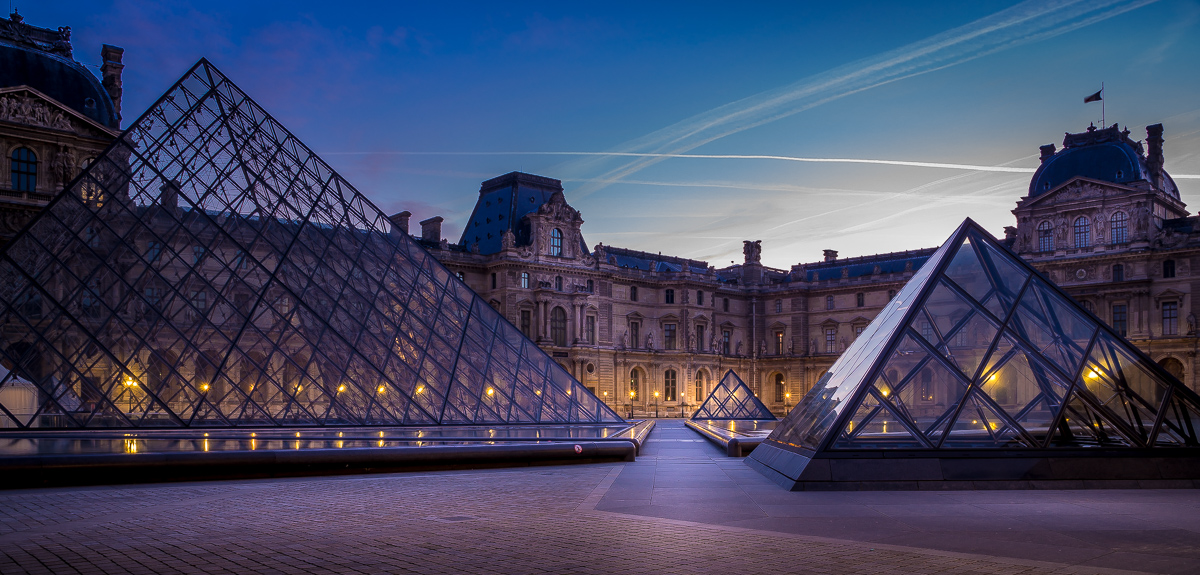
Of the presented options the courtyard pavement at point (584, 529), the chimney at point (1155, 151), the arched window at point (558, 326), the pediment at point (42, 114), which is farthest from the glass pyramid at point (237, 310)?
the chimney at point (1155, 151)

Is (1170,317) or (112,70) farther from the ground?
(112,70)

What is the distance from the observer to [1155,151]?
2571 inches

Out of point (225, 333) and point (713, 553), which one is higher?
point (225, 333)

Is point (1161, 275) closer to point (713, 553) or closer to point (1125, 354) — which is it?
point (1125, 354)

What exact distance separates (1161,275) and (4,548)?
63536mm

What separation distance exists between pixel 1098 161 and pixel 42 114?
55.4m

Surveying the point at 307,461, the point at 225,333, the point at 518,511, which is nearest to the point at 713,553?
the point at 518,511

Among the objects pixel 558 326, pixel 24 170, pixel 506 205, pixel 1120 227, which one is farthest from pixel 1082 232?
pixel 24 170

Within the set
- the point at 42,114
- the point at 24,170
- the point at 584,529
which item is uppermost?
the point at 42,114

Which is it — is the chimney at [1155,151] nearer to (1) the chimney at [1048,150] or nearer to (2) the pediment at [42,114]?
(1) the chimney at [1048,150]

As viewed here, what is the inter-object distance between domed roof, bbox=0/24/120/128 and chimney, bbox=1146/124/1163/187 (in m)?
58.1

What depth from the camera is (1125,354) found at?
14789mm

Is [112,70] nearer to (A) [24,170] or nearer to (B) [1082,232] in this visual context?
(A) [24,170]

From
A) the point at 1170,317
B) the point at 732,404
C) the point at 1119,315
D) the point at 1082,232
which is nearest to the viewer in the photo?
the point at 732,404
